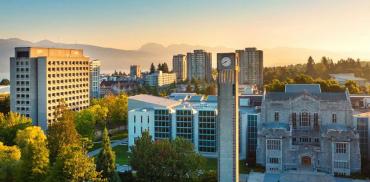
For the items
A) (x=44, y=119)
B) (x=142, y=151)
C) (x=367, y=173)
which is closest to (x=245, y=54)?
(x=44, y=119)

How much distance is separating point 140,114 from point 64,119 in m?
18.1

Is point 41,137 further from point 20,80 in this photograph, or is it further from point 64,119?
point 20,80

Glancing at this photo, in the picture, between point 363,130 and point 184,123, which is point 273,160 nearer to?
point 363,130

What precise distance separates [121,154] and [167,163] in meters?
22.5

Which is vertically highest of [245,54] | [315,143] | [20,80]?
[245,54]

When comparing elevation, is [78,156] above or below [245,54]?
below

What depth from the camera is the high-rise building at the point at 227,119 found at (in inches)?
1337

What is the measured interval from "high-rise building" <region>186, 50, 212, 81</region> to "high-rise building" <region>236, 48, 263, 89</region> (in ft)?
77.1

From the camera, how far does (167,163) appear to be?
39.4m

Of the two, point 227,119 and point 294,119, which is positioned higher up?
point 227,119

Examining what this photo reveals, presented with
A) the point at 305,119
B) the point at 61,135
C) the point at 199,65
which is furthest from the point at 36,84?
the point at 199,65

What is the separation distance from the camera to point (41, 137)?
50344mm

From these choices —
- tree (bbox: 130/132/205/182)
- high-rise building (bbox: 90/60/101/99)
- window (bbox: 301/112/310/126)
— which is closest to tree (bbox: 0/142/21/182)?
tree (bbox: 130/132/205/182)

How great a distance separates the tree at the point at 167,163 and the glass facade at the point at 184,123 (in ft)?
61.1
